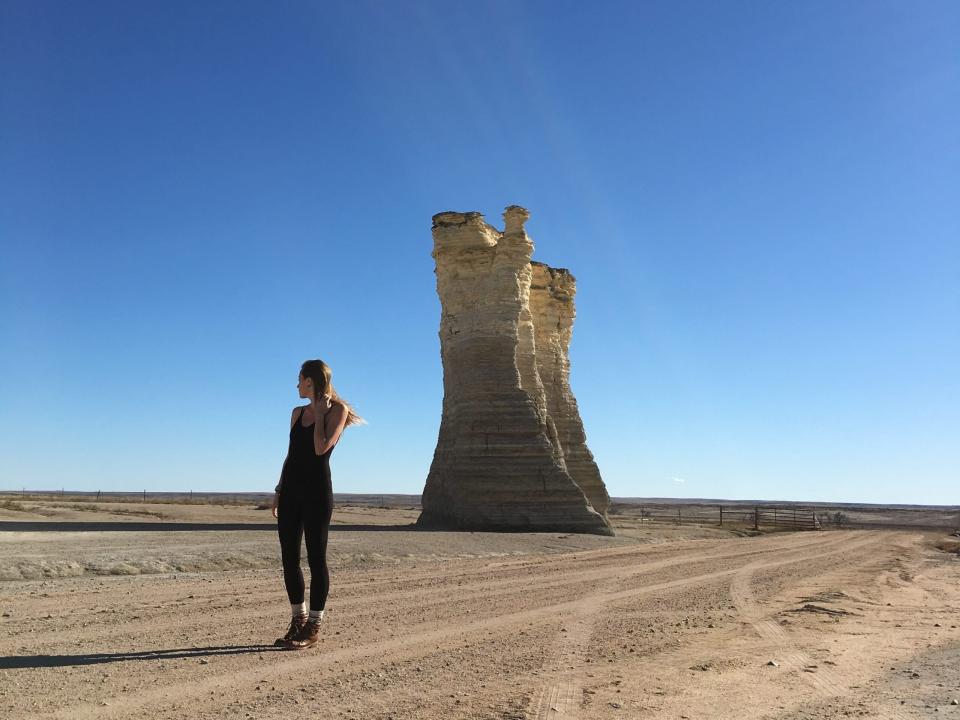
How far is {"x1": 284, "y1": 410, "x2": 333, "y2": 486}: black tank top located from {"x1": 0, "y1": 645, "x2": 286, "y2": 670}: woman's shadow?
136cm

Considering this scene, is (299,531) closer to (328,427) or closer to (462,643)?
(328,427)

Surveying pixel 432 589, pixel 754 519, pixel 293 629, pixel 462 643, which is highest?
pixel 293 629

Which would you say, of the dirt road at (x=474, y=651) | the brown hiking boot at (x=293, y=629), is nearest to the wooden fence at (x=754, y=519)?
the dirt road at (x=474, y=651)

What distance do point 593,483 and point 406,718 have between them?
101 feet

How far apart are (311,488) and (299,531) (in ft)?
1.35

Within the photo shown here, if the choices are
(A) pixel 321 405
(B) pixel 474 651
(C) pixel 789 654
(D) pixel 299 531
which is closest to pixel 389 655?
(B) pixel 474 651

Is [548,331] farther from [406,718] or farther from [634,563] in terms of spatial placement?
[406,718]

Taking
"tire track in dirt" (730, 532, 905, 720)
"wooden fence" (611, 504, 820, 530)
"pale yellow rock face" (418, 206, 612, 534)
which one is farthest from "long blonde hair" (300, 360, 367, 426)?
"wooden fence" (611, 504, 820, 530)

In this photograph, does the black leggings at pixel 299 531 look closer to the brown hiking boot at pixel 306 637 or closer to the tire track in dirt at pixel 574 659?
the brown hiking boot at pixel 306 637

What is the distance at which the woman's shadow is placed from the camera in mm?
5059

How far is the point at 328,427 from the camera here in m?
6.23

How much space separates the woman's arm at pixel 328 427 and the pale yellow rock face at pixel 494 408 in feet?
68.7

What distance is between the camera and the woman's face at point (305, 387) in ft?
20.9

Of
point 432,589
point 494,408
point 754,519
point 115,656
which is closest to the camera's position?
point 115,656
